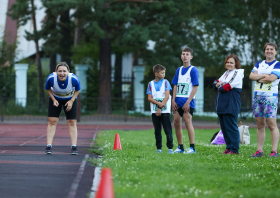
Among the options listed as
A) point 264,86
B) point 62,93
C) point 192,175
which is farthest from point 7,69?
point 192,175

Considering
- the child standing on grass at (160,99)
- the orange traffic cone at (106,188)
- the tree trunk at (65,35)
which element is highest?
the tree trunk at (65,35)

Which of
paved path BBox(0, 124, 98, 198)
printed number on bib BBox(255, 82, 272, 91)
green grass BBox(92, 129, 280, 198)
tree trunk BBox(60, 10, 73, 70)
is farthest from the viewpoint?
tree trunk BBox(60, 10, 73, 70)

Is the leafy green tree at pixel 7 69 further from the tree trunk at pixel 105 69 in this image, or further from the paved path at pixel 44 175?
the paved path at pixel 44 175

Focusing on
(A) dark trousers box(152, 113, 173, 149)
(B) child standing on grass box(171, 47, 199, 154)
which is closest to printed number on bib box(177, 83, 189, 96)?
(B) child standing on grass box(171, 47, 199, 154)

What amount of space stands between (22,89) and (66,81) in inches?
726

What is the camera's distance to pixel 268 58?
7.31 metres

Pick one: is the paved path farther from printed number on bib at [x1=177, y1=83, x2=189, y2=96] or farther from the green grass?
printed number on bib at [x1=177, y1=83, x2=189, y2=96]

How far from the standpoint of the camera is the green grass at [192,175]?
4.38 m

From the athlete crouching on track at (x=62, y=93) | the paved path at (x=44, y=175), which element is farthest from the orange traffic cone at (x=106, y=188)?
the athlete crouching on track at (x=62, y=93)

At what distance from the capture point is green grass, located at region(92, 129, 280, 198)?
4383mm

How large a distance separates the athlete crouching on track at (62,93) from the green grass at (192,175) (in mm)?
1224

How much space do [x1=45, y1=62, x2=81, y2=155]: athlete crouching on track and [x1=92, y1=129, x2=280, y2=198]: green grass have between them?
4.02 ft

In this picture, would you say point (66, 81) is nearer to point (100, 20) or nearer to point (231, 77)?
point (231, 77)

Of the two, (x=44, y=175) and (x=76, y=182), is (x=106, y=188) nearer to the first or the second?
(x=76, y=182)
